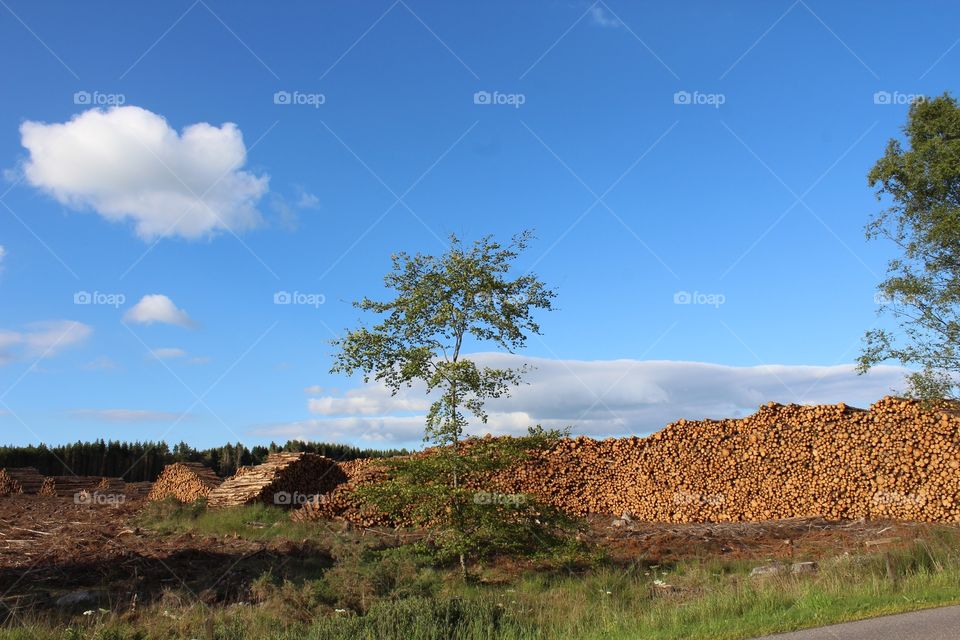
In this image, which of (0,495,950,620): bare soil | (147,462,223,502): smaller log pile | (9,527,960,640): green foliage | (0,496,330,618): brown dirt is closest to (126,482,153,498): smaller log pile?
(147,462,223,502): smaller log pile

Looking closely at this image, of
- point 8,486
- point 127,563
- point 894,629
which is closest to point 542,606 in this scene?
point 894,629

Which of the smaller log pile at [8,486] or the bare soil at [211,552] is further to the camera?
the smaller log pile at [8,486]

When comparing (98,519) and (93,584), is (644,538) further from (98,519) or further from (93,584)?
(98,519)

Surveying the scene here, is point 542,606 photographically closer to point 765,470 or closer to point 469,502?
point 469,502

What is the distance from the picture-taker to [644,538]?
18.0m

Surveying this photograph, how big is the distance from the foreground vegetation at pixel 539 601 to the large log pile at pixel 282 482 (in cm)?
1172

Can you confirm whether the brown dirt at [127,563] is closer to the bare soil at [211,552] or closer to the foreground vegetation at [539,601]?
the bare soil at [211,552]

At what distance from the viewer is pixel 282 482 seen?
25547 mm

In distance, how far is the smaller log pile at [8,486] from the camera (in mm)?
34619

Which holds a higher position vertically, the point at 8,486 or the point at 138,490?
the point at 8,486

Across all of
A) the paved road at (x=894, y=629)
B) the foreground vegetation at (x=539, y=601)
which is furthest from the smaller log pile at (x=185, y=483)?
the paved road at (x=894, y=629)

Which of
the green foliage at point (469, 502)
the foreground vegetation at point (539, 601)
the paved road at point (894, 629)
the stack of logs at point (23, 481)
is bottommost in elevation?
the paved road at point (894, 629)

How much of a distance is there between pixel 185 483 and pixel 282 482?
32.2 feet

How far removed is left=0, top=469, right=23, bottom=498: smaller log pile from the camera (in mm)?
34619
